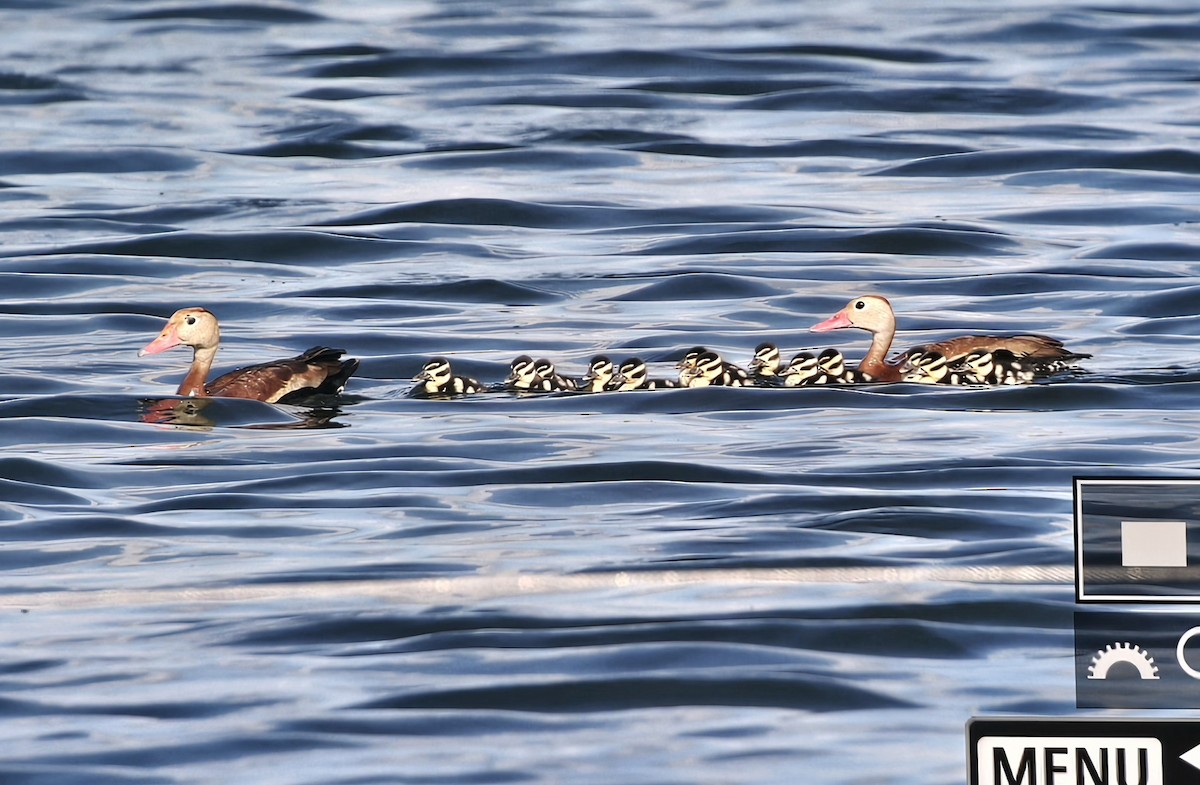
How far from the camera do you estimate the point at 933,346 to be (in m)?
10.8

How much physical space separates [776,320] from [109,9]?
1766 cm

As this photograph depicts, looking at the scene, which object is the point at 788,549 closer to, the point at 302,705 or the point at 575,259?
the point at 302,705

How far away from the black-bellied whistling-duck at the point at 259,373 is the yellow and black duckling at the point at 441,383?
0.35 metres

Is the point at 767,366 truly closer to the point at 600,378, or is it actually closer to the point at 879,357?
the point at 879,357

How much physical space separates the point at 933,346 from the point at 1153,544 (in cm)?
798

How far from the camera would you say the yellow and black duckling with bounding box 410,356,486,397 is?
10.5 meters

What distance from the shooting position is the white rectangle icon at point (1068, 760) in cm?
291

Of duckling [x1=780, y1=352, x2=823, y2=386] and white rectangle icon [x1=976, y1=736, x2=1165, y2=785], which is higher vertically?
duckling [x1=780, y1=352, x2=823, y2=386]

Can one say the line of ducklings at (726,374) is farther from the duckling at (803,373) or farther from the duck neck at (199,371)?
the duck neck at (199,371)

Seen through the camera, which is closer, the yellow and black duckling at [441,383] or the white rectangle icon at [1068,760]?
the white rectangle icon at [1068,760]

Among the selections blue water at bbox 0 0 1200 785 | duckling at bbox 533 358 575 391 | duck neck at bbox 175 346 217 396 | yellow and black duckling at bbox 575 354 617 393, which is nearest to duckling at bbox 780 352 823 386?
blue water at bbox 0 0 1200 785

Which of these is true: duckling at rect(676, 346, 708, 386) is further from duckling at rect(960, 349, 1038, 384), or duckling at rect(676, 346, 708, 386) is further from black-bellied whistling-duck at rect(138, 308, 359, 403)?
black-bellied whistling-duck at rect(138, 308, 359, 403)

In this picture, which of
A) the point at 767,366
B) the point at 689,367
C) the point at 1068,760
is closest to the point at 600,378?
the point at 689,367

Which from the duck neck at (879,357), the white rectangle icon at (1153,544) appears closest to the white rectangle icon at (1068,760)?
the white rectangle icon at (1153,544)
